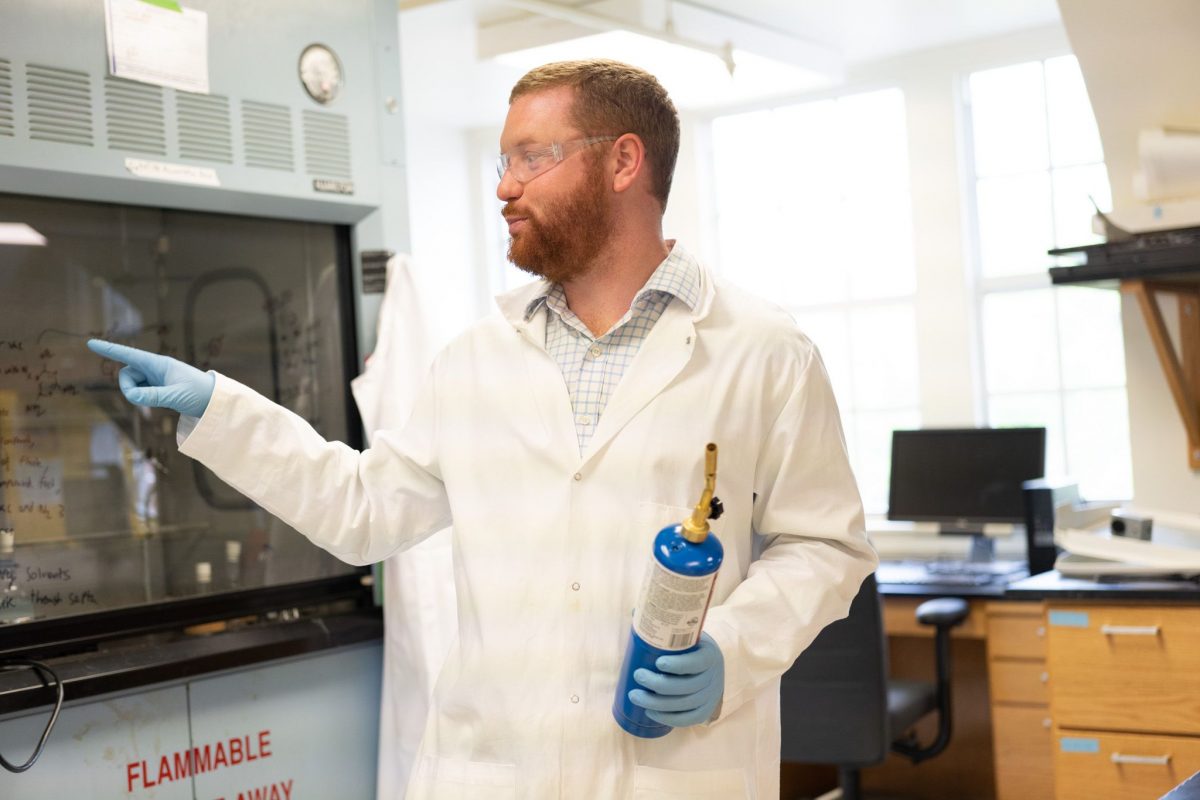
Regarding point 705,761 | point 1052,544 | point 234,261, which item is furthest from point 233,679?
point 1052,544

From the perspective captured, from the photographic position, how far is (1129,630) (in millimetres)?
2762

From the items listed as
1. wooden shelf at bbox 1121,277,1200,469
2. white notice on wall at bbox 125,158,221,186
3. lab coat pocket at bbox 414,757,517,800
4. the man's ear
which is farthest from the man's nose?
wooden shelf at bbox 1121,277,1200,469

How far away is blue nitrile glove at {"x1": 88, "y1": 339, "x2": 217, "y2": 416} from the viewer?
5.37 feet

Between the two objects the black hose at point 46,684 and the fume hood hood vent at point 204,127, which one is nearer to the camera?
the black hose at point 46,684

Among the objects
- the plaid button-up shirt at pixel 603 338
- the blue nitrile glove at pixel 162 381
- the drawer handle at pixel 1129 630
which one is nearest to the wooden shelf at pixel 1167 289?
the drawer handle at pixel 1129 630

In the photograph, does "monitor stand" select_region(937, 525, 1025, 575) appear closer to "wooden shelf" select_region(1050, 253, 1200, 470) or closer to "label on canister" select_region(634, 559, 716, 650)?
"wooden shelf" select_region(1050, 253, 1200, 470)

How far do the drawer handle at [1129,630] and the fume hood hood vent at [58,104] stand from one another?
2.35 meters

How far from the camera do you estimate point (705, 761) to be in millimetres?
1579

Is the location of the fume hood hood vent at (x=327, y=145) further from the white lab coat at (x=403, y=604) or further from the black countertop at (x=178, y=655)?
the black countertop at (x=178, y=655)

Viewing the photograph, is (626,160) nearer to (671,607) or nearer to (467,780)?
(671,607)

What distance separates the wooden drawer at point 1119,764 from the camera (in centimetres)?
271

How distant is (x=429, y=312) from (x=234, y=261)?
1.42ft

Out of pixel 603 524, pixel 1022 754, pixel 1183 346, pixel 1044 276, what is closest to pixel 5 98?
pixel 603 524

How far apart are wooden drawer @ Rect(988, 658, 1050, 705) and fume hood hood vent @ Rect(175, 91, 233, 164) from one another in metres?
2.48
